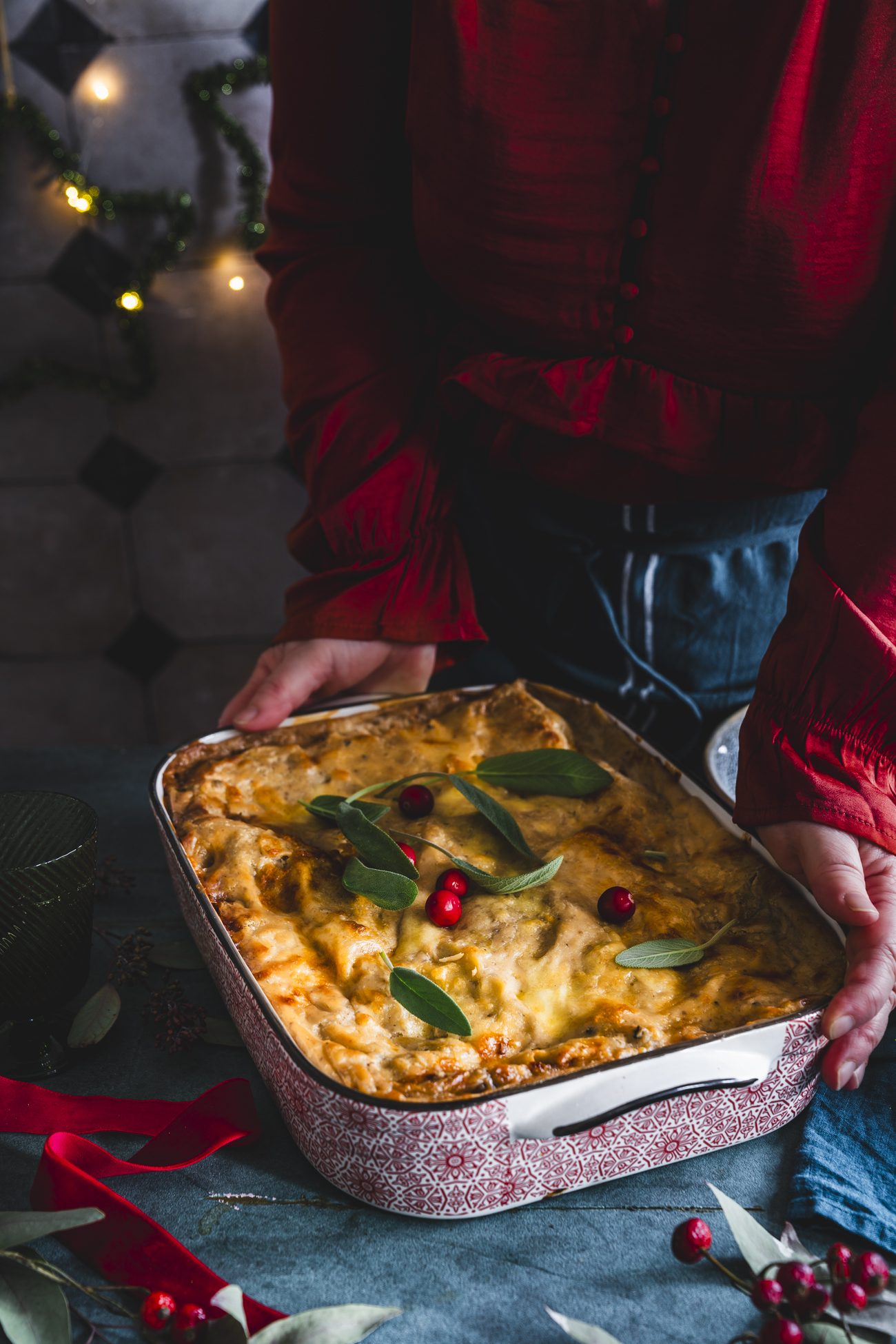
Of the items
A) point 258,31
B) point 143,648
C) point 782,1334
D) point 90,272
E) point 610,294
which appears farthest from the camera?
point 143,648

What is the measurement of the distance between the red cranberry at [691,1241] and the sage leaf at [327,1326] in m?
0.17

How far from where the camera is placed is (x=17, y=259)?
204cm

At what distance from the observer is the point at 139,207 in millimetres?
1952

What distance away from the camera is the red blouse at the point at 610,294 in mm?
851

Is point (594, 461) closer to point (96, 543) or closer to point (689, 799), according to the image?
point (689, 799)

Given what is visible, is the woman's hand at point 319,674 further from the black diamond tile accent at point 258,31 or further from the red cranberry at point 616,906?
the black diamond tile accent at point 258,31

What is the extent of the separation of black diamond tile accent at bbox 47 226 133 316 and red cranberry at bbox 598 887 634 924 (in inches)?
66.2

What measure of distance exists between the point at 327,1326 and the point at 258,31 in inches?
79.8

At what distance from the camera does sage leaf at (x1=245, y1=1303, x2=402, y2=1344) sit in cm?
57

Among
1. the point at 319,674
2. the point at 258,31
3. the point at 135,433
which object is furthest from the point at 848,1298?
the point at 258,31

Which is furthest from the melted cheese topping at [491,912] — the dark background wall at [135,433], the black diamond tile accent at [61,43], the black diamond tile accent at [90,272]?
the black diamond tile accent at [61,43]

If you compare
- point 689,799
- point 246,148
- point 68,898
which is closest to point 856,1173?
point 689,799

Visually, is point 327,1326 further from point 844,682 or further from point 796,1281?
point 844,682

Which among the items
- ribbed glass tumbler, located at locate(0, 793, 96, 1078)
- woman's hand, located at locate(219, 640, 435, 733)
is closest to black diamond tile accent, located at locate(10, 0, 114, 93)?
woman's hand, located at locate(219, 640, 435, 733)
